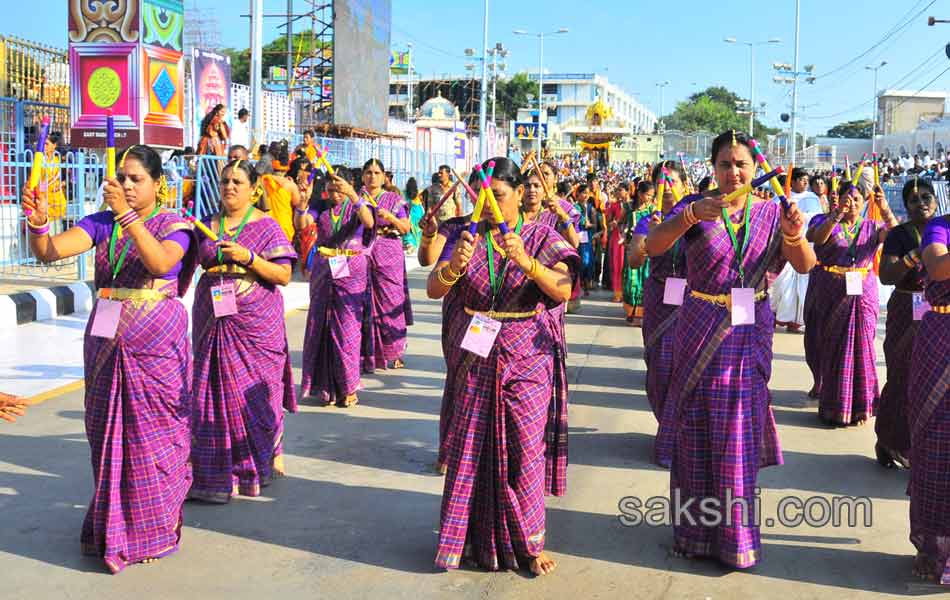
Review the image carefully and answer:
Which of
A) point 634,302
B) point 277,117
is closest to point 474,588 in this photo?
point 634,302

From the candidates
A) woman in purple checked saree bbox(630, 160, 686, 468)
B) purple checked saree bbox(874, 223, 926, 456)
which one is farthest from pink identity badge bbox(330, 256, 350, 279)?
purple checked saree bbox(874, 223, 926, 456)

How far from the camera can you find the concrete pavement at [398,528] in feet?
15.0

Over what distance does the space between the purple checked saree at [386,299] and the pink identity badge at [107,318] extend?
4394 mm

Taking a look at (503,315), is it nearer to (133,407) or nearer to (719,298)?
(719,298)

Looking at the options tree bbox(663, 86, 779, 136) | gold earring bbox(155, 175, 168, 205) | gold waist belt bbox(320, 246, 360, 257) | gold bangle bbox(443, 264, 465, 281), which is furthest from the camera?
tree bbox(663, 86, 779, 136)

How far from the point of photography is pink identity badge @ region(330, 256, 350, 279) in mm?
8141

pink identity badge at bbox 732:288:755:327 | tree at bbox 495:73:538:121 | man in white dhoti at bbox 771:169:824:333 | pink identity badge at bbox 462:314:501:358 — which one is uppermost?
tree at bbox 495:73:538:121

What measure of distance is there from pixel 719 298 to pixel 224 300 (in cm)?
263

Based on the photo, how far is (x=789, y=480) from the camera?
627cm

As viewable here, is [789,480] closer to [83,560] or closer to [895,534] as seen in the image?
[895,534]

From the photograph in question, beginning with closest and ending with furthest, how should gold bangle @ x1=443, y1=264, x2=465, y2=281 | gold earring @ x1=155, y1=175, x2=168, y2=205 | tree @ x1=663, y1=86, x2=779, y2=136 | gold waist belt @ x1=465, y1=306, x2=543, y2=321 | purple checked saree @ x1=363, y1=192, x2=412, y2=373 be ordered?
1. gold bangle @ x1=443, y1=264, x2=465, y2=281
2. gold waist belt @ x1=465, y1=306, x2=543, y2=321
3. gold earring @ x1=155, y1=175, x2=168, y2=205
4. purple checked saree @ x1=363, y1=192, x2=412, y2=373
5. tree @ x1=663, y1=86, x2=779, y2=136

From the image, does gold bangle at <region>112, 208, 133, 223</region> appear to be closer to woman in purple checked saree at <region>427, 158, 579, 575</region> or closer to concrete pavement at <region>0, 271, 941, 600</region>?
woman in purple checked saree at <region>427, 158, 579, 575</region>

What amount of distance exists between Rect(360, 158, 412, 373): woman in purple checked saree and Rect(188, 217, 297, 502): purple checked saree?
299cm

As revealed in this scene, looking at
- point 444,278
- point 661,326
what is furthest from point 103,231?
point 661,326
